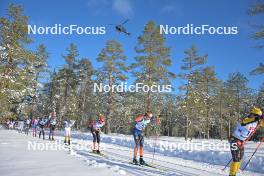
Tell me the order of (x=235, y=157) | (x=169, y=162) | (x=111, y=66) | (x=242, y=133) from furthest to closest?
(x=111, y=66) < (x=169, y=162) < (x=242, y=133) < (x=235, y=157)

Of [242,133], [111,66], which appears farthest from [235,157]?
[111,66]

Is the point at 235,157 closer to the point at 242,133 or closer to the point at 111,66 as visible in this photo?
the point at 242,133

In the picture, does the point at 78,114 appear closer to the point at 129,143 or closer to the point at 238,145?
the point at 129,143

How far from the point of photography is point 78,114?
2520 inches

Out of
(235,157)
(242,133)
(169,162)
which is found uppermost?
(242,133)

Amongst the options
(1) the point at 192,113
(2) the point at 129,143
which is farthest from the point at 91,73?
(2) the point at 129,143

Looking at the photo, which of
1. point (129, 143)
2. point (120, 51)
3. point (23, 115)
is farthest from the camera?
point (23, 115)

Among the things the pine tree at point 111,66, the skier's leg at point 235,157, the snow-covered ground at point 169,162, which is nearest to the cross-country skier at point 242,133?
the skier's leg at point 235,157

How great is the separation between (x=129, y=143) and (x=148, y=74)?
14.1 metres

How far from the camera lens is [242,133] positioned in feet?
33.9

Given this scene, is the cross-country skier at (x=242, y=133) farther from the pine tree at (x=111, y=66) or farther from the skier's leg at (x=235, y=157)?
the pine tree at (x=111, y=66)

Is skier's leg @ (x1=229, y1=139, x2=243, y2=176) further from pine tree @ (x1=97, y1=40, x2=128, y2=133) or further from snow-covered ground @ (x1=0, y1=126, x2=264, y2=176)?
pine tree @ (x1=97, y1=40, x2=128, y2=133)

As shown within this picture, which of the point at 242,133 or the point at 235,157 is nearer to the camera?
the point at 235,157

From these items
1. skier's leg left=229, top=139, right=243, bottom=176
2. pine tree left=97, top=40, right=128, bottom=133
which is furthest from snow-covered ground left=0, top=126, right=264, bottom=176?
pine tree left=97, top=40, right=128, bottom=133
